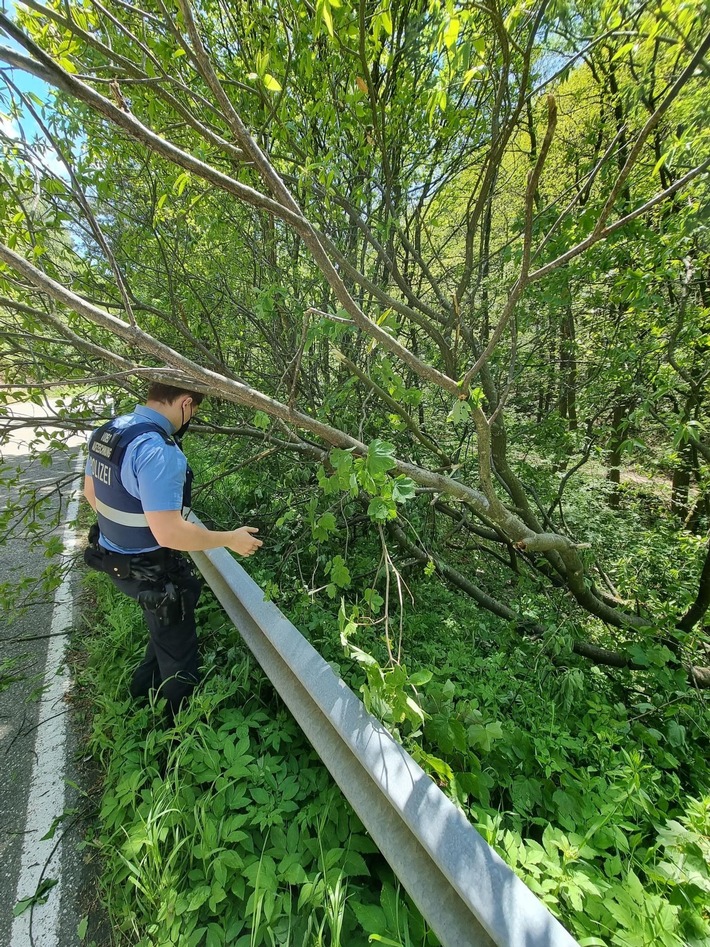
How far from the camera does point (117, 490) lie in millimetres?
2307

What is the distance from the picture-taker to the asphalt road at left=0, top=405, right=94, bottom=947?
5.98 ft

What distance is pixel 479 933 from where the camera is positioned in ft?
3.84

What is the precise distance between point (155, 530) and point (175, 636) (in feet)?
2.54

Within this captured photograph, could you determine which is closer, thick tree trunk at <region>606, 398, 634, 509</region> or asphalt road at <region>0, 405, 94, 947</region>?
asphalt road at <region>0, 405, 94, 947</region>

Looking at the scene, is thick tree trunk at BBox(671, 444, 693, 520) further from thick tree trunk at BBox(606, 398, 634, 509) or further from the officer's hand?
the officer's hand

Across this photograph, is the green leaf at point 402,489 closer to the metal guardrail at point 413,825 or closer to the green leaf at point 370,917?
the metal guardrail at point 413,825

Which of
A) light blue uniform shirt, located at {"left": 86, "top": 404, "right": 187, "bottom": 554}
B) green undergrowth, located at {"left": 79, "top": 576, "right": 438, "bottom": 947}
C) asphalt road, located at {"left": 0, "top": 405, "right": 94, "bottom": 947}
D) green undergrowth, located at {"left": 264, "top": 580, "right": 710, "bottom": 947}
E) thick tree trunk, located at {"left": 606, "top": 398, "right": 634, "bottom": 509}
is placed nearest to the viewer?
green undergrowth, located at {"left": 264, "top": 580, "right": 710, "bottom": 947}

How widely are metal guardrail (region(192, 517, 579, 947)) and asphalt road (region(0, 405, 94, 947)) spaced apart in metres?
1.23

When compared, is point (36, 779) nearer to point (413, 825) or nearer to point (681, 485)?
point (413, 825)

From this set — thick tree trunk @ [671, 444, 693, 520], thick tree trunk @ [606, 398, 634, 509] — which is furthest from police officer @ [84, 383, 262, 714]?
thick tree trunk @ [671, 444, 693, 520]

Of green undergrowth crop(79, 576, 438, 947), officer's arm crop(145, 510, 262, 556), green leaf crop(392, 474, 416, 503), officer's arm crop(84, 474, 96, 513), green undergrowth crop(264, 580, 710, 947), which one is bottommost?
green undergrowth crop(79, 576, 438, 947)

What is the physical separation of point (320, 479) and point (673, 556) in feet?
15.1

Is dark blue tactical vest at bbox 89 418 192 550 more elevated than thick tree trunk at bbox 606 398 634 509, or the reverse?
thick tree trunk at bbox 606 398 634 509

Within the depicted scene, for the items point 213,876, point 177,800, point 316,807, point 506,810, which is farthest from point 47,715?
point 506,810
